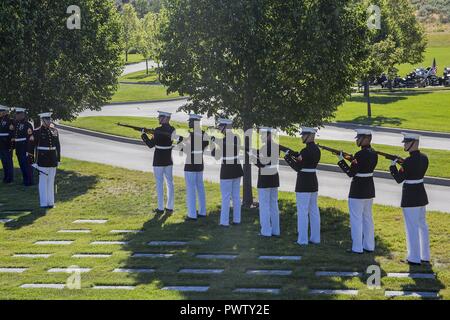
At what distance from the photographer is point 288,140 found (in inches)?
1149

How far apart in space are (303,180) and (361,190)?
1268 mm

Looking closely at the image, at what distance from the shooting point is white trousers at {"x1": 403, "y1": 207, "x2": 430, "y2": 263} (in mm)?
12969

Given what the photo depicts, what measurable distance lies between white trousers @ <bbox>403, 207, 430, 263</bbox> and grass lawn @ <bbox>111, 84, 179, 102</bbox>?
3934 cm

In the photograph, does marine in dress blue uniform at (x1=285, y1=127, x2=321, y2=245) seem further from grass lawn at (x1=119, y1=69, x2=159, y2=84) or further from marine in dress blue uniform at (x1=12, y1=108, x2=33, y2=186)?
grass lawn at (x1=119, y1=69, x2=159, y2=84)

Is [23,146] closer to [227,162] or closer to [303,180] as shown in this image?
[227,162]

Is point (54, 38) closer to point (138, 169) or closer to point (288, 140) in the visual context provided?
point (138, 169)

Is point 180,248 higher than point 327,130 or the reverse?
the reverse

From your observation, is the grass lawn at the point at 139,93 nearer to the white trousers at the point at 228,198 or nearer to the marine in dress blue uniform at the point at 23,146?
the marine in dress blue uniform at the point at 23,146

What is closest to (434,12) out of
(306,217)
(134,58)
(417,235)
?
(134,58)

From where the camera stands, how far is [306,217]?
47.3 feet

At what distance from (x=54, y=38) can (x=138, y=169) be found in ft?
17.1

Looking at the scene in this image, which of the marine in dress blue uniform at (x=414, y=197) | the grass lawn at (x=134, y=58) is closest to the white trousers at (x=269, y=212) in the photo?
the marine in dress blue uniform at (x=414, y=197)

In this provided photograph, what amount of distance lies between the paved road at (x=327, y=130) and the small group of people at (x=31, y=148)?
1442 centimetres
